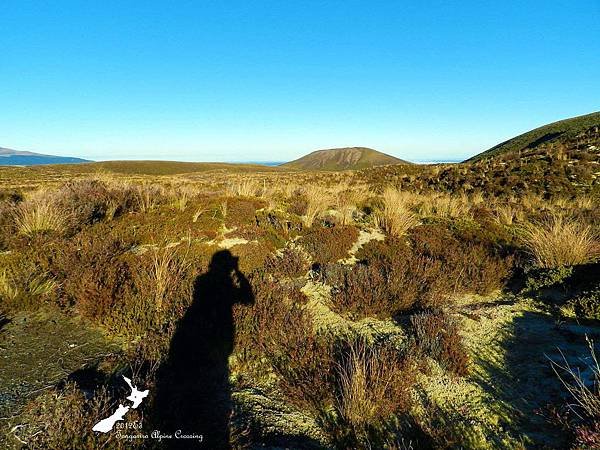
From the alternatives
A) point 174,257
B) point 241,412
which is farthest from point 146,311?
point 241,412

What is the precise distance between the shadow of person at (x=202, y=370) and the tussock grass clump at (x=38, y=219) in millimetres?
4042

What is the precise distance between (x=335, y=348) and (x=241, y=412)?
1606 mm

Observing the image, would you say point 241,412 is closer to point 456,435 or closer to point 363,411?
point 363,411

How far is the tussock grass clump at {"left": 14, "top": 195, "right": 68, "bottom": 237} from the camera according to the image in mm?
7301

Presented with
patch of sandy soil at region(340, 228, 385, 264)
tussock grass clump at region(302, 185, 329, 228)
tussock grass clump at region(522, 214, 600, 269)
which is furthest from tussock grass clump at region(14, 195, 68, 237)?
tussock grass clump at region(522, 214, 600, 269)

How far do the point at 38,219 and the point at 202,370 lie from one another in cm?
590

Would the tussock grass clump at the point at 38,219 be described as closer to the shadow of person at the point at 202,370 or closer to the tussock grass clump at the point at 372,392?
the shadow of person at the point at 202,370

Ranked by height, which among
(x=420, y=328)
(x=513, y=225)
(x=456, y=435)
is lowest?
(x=456, y=435)

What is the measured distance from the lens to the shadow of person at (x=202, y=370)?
10.1ft

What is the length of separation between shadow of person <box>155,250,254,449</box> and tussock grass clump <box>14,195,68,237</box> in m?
4.04

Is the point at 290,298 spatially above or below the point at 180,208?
below

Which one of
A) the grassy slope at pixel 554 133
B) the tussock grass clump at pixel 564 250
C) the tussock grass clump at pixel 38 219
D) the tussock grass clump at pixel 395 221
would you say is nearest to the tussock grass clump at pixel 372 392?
the tussock grass clump at pixel 564 250

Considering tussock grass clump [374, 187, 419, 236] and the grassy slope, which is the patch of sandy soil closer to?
tussock grass clump [374, 187, 419, 236]

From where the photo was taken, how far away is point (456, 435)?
3281 mm
